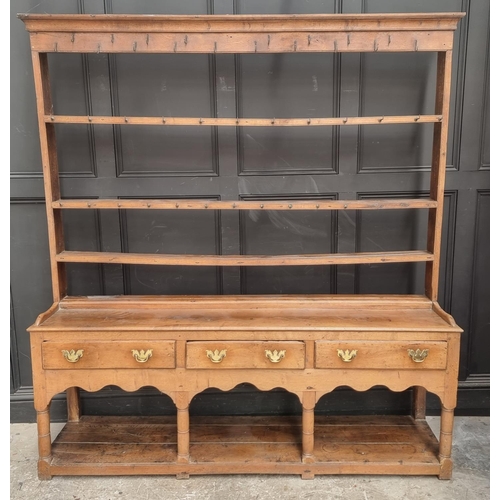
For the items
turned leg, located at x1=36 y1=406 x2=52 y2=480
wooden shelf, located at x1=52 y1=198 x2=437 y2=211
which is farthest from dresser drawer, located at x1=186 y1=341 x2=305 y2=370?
turned leg, located at x1=36 y1=406 x2=52 y2=480

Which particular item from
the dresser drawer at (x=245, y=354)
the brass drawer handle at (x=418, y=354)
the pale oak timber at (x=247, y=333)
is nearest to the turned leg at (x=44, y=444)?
the pale oak timber at (x=247, y=333)

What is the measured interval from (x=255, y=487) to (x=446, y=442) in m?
1.00

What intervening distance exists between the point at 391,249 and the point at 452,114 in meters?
0.86

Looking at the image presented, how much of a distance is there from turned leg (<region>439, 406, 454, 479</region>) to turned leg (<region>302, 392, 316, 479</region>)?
66cm

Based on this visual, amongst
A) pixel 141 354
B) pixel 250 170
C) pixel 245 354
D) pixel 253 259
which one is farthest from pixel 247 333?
pixel 250 170

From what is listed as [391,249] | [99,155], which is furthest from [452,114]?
[99,155]

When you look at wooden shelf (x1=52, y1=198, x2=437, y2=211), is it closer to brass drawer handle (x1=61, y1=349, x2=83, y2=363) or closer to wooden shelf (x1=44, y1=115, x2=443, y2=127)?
wooden shelf (x1=44, y1=115, x2=443, y2=127)

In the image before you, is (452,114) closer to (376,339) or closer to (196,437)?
(376,339)

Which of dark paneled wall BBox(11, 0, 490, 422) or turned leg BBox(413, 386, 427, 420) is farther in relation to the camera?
turned leg BBox(413, 386, 427, 420)

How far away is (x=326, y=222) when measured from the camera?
117 inches

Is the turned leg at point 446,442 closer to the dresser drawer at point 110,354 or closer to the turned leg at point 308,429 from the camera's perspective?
the turned leg at point 308,429

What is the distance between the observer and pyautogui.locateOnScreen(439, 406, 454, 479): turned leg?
8.19 feet

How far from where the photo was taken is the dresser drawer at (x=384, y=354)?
244 centimetres

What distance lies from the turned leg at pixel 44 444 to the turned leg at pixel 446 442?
79.3 inches
